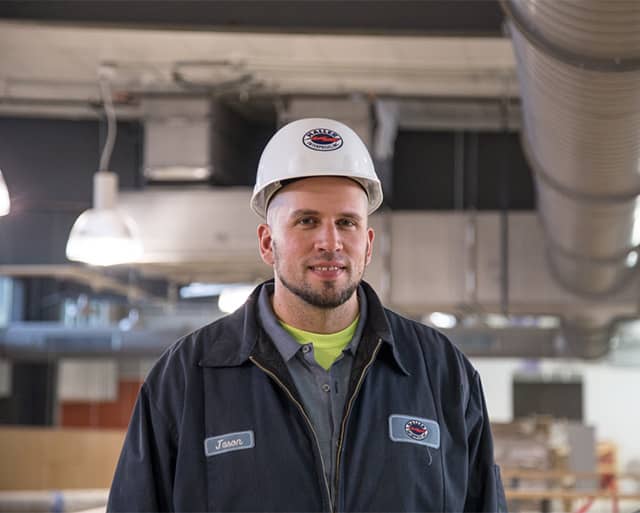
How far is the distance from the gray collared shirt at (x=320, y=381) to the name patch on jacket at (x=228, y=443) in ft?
0.39

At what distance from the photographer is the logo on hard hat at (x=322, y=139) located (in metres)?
2.17

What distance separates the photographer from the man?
198 cm

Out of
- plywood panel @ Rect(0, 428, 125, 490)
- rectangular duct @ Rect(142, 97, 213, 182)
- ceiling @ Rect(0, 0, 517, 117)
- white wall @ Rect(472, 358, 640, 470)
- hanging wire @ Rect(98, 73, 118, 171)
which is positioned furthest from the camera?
white wall @ Rect(472, 358, 640, 470)

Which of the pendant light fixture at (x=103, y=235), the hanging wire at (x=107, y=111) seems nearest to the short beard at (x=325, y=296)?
the pendant light fixture at (x=103, y=235)

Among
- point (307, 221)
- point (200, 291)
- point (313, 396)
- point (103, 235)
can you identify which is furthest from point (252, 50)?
point (200, 291)

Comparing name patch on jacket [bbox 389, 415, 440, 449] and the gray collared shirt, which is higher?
the gray collared shirt

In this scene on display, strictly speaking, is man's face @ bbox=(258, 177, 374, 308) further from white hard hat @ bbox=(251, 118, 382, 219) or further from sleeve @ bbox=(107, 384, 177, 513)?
sleeve @ bbox=(107, 384, 177, 513)

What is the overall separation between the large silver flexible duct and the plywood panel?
5.88m

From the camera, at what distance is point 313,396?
2.07m

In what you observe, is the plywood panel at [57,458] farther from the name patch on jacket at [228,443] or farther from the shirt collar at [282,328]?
the name patch on jacket at [228,443]

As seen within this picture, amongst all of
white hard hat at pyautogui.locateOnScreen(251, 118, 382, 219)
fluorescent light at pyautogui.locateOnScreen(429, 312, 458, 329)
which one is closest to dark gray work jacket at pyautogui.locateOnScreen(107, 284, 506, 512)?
white hard hat at pyautogui.locateOnScreen(251, 118, 382, 219)

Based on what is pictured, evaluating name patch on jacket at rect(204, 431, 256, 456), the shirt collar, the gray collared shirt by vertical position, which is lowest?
name patch on jacket at rect(204, 431, 256, 456)

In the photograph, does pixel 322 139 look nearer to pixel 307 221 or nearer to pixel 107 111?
pixel 307 221

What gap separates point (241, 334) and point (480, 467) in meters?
0.53
